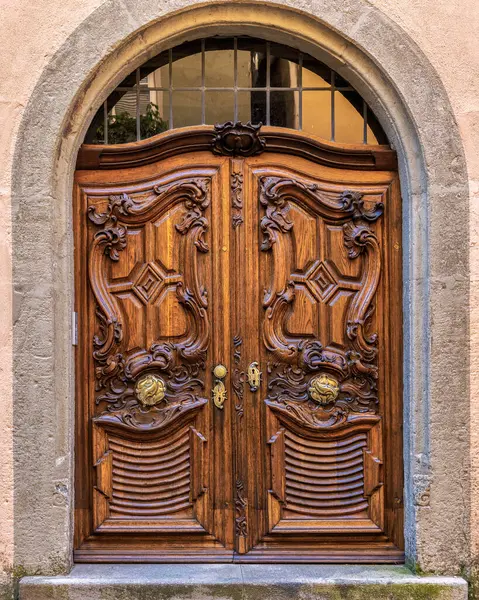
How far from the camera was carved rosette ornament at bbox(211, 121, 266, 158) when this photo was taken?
4.38 m

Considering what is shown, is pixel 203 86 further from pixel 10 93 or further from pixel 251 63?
pixel 10 93

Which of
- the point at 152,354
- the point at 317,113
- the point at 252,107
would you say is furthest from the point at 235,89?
the point at 152,354

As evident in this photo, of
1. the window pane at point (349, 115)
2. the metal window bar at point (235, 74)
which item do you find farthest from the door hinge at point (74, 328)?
the window pane at point (349, 115)

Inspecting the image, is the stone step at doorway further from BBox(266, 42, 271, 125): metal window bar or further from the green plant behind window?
BBox(266, 42, 271, 125): metal window bar

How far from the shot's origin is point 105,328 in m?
4.38

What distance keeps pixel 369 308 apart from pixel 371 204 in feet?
2.14

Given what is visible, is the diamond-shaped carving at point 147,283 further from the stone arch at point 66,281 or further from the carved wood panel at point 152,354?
the stone arch at point 66,281

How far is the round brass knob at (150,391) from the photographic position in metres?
4.34

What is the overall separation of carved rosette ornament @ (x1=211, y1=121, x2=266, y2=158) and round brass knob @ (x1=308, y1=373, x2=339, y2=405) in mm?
1494

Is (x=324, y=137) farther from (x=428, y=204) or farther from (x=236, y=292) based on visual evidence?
(x=236, y=292)

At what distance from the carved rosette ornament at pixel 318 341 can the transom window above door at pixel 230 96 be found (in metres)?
0.44

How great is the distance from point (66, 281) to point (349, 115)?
206 centimetres

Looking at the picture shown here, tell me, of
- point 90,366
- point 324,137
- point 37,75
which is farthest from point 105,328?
point 324,137

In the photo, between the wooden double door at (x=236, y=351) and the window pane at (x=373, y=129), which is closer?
the wooden double door at (x=236, y=351)
